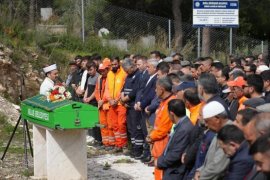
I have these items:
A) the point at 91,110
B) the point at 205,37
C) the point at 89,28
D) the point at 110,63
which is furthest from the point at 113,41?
the point at 91,110

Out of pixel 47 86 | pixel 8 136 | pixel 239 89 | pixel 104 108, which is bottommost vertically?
pixel 8 136

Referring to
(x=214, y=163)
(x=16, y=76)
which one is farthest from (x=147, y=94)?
(x=16, y=76)

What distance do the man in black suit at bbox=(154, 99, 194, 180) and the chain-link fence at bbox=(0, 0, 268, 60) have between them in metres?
15.2

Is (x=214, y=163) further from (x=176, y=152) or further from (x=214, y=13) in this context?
(x=214, y=13)

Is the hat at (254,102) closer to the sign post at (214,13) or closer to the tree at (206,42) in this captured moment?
the sign post at (214,13)

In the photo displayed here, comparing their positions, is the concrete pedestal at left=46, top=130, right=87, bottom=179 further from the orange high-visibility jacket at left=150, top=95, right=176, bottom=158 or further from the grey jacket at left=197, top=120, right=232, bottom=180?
the grey jacket at left=197, top=120, right=232, bottom=180

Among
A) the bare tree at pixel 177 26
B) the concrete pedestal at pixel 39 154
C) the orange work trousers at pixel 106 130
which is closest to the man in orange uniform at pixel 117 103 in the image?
the orange work trousers at pixel 106 130

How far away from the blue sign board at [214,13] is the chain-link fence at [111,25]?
14.9ft

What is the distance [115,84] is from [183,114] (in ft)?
19.4

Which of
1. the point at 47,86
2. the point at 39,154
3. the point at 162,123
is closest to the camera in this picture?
the point at 162,123

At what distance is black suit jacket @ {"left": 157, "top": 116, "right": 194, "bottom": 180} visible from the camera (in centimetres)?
789

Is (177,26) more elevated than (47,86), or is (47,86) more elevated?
(177,26)

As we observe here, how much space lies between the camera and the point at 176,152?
26.1ft

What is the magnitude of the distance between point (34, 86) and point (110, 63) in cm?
691
